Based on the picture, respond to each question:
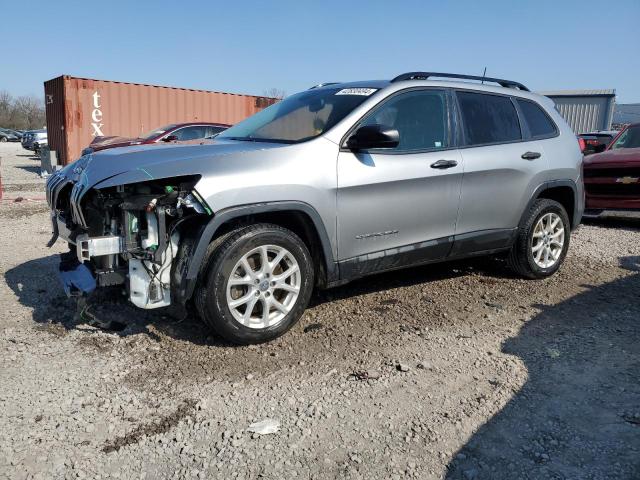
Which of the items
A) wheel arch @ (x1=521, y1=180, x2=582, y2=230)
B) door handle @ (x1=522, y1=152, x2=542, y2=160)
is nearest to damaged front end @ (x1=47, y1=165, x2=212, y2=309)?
door handle @ (x1=522, y1=152, x2=542, y2=160)

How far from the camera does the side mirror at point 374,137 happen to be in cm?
372

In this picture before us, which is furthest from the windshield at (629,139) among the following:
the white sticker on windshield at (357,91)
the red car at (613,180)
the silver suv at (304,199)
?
the white sticker on windshield at (357,91)

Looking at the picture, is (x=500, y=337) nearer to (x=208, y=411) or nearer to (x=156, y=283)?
(x=208, y=411)

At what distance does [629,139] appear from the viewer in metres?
9.37

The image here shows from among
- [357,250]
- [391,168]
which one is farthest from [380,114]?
[357,250]

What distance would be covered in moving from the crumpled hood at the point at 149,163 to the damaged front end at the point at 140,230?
0.07 meters

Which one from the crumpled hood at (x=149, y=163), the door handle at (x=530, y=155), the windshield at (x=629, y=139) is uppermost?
the windshield at (x=629, y=139)

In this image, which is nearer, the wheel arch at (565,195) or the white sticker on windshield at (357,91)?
the white sticker on windshield at (357,91)

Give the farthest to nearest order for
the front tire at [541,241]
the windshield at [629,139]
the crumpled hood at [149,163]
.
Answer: the windshield at [629,139], the front tire at [541,241], the crumpled hood at [149,163]

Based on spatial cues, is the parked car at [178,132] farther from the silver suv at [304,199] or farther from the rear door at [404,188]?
the rear door at [404,188]

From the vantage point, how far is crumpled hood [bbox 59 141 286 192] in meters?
3.24

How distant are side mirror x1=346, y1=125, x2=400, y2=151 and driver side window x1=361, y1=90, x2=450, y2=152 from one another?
0.23 metres

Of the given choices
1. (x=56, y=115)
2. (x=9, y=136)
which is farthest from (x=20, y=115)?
(x=56, y=115)

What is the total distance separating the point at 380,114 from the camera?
4094 mm
